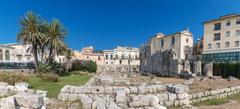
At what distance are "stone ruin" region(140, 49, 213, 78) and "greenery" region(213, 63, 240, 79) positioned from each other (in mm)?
1474

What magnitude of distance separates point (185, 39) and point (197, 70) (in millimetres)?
16113

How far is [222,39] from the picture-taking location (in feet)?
153

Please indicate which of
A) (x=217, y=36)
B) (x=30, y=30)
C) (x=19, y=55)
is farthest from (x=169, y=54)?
(x=19, y=55)

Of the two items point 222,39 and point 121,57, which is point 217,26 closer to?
point 222,39

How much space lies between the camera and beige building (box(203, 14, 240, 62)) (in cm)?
4413

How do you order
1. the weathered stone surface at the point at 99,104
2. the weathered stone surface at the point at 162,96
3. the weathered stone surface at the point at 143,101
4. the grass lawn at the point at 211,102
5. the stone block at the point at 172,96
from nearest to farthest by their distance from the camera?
the weathered stone surface at the point at 99,104, the weathered stone surface at the point at 143,101, the weathered stone surface at the point at 162,96, the stone block at the point at 172,96, the grass lawn at the point at 211,102

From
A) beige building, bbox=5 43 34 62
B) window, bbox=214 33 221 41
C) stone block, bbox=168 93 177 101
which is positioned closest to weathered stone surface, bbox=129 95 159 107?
stone block, bbox=168 93 177 101

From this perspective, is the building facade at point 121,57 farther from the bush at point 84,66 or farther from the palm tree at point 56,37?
the palm tree at point 56,37

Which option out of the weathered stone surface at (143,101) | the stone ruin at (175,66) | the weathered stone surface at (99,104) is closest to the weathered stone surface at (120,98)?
the weathered stone surface at (143,101)

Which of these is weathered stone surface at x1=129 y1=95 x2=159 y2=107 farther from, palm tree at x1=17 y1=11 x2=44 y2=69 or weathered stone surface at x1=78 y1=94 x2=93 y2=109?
palm tree at x1=17 y1=11 x2=44 y2=69

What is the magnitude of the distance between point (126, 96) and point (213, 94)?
8759 mm

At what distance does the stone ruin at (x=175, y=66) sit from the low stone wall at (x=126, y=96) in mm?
27904

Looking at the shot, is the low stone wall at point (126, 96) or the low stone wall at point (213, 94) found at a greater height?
the low stone wall at point (126, 96)

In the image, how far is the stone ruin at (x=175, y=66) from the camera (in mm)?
39634
